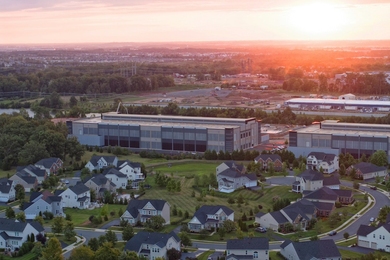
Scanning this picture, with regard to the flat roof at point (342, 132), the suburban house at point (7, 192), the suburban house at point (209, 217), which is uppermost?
the flat roof at point (342, 132)

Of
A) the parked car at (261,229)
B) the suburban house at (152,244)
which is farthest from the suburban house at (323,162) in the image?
the suburban house at (152,244)

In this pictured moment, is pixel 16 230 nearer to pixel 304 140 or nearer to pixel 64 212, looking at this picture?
pixel 64 212

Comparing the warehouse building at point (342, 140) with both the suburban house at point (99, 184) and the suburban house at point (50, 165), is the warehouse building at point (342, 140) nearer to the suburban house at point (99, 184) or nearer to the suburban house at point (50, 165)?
the suburban house at point (99, 184)

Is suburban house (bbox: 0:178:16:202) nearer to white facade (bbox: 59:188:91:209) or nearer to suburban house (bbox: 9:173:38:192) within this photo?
suburban house (bbox: 9:173:38:192)

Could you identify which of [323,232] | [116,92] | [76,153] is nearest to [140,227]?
[323,232]

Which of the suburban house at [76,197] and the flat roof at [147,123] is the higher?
the flat roof at [147,123]

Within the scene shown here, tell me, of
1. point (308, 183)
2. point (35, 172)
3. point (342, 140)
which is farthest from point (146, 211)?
point (342, 140)
